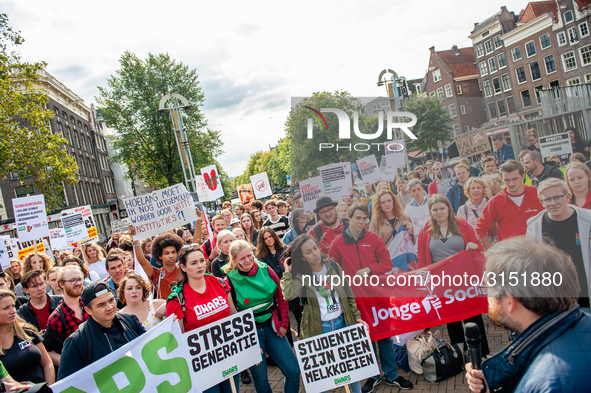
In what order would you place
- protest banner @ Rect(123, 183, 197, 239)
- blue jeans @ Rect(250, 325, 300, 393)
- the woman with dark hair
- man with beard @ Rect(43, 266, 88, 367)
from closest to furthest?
man with beard @ Rect(43, 266, 88, 367) < the woman with dark hair < blue jeans @ Rect(250, 325, 300, 393) < protest banner @ Rect(123, 183, 197, 239)

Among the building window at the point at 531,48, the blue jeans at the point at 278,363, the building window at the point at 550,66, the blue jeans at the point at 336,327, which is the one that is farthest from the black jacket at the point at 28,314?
the building window at the point at 531,48

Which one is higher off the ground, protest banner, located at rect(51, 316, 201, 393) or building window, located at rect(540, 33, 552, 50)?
building window, located at rect(540, 33, 552, 50)

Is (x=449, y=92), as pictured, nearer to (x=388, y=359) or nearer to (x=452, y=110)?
(x=452, y=110)

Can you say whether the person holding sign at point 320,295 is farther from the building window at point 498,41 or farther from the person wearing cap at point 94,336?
the building window at point 498,41

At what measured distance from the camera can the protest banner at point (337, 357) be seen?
3801 mm

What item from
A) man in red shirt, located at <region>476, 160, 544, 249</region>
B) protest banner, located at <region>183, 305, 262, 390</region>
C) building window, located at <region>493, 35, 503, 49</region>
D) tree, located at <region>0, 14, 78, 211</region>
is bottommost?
protest banner, located at <region>183, 305, 262, 390</region>

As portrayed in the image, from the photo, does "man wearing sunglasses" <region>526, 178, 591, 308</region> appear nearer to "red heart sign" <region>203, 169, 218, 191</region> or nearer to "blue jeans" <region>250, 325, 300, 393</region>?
"blue jeans" <region>250, 325, 300, 393</region>

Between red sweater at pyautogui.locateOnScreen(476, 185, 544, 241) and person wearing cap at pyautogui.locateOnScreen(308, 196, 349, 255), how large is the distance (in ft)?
4.36

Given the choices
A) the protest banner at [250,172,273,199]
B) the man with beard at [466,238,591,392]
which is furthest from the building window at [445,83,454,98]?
the protest banner at [250,172,273,199]

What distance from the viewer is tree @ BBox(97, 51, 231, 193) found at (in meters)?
33.1

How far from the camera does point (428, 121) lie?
12.1 feet

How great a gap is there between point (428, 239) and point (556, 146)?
1.41 meters

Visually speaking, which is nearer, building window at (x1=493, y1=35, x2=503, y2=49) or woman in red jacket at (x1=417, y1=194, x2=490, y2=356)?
woman in red jacket at (x1=417, y1=194, x2=490, y2=356)

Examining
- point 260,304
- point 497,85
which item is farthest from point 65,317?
point 497,85
